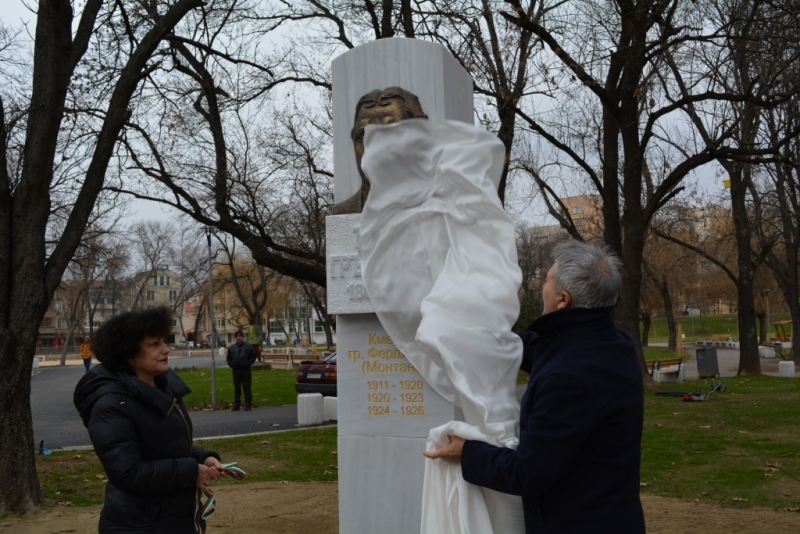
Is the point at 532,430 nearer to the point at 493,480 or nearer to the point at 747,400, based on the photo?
the point at 493,480

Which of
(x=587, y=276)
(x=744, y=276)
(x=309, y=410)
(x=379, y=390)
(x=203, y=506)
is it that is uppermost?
(x=744, y=276)

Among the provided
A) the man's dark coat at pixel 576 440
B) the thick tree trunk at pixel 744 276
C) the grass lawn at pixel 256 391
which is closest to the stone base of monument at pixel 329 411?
the grass lawn at pixel 256 391

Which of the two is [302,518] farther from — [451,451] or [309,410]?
[309,410]

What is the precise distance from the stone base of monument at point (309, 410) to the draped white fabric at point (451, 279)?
10.6 m

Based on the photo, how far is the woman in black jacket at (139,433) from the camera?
10.8ft

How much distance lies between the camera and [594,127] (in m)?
19.4

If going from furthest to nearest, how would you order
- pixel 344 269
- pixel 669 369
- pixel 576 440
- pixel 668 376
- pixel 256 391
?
pixel 669 369 → pixel 668 376 → pixel 256 391 → pixel 344 269 → pixel 576 440

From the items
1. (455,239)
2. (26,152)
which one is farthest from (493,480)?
(26,152)

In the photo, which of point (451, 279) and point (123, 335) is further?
point (123, 335)

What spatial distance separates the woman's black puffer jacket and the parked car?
47.6ft

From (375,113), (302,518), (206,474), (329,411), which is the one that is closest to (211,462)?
(206,474)

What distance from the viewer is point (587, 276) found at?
2648 mm

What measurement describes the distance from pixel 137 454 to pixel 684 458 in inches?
318

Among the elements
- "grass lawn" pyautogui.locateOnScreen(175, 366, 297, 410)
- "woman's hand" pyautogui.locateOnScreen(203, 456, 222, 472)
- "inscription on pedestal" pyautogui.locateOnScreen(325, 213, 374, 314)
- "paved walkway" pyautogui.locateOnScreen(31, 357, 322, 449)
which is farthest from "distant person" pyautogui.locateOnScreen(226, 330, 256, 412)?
"woman's hand" pyautogui.locateOnScreen(203, 456, 222, 472)
